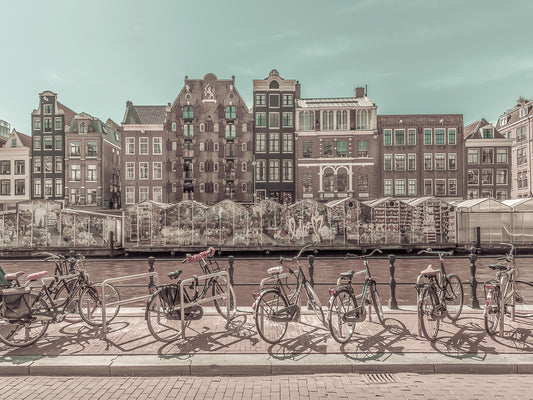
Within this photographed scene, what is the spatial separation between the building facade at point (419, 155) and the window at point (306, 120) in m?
6.86

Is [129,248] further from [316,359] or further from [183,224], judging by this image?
[316,359]

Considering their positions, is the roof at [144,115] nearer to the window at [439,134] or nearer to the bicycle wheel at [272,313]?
the window at [439,134]

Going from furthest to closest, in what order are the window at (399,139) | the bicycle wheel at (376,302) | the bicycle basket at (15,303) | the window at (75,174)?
the window at (75,174) → the window at (399,139) → the bicycle wheel at (376,302) → the bicycle basket at (15,303)

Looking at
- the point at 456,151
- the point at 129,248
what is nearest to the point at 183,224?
the point at 129,248

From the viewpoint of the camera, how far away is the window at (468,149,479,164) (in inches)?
1532

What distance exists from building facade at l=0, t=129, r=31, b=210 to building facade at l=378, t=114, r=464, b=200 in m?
39.0

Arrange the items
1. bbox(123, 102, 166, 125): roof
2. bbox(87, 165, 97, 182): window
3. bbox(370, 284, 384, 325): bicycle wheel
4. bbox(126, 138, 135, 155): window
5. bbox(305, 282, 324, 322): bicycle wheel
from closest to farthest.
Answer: bbox(305, 282, 324, 322): bicycle wheel → bbox(370, 284, 384, 325): bicycle wheel → bbox(126, 138, 135, 155): window → bbox(87, 165, 97, 182): window → bbox(123, 102, 166, 125): roof

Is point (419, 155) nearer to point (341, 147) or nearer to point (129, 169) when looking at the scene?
point (341, 147)

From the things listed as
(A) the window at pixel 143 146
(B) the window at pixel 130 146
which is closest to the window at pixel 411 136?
(A) the window at pixel 143 146

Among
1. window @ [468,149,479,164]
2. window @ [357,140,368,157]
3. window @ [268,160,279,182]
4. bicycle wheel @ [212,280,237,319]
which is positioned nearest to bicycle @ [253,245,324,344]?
bicycle wheel @ [212,280,237,319]

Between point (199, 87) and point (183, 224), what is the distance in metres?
18.7

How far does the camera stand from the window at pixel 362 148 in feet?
123

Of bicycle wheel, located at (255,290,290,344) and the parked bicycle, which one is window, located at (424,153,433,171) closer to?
the parked bicycle

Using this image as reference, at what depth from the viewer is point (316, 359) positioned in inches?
195
